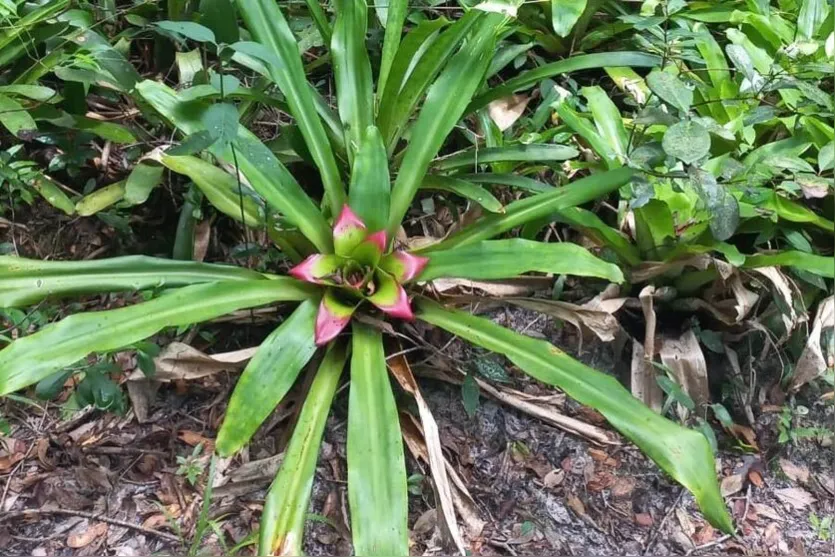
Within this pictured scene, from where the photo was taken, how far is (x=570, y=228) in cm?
140

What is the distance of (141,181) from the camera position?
129 centimetres

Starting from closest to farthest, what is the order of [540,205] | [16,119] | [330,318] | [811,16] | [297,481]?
1. [297,481]
2. [330,318]
3. [540,205]
4. [16,119]
5. [811,16]

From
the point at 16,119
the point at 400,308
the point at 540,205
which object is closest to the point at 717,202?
the point at 540,205

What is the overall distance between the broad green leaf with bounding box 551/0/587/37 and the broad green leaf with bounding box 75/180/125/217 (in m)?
0.99

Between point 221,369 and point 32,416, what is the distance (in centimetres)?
38

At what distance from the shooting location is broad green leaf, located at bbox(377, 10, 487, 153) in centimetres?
121

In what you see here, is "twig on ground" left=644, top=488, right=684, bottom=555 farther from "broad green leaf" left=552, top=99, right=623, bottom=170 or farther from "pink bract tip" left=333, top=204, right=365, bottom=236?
"pink bract tip" left=333, top=204, right=365, bottom=236

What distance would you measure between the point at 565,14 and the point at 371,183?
0.66 meters

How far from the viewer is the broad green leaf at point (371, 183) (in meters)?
1.08

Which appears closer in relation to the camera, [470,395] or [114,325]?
[114,325]

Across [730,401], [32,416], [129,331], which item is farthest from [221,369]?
[730,401]

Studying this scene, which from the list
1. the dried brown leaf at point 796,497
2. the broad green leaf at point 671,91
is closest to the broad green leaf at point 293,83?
the broad green leaf at point 671,91

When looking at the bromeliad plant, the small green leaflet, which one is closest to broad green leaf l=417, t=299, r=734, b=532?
the bromeliad plant

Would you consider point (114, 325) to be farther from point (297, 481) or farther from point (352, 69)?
point (352, 69)
